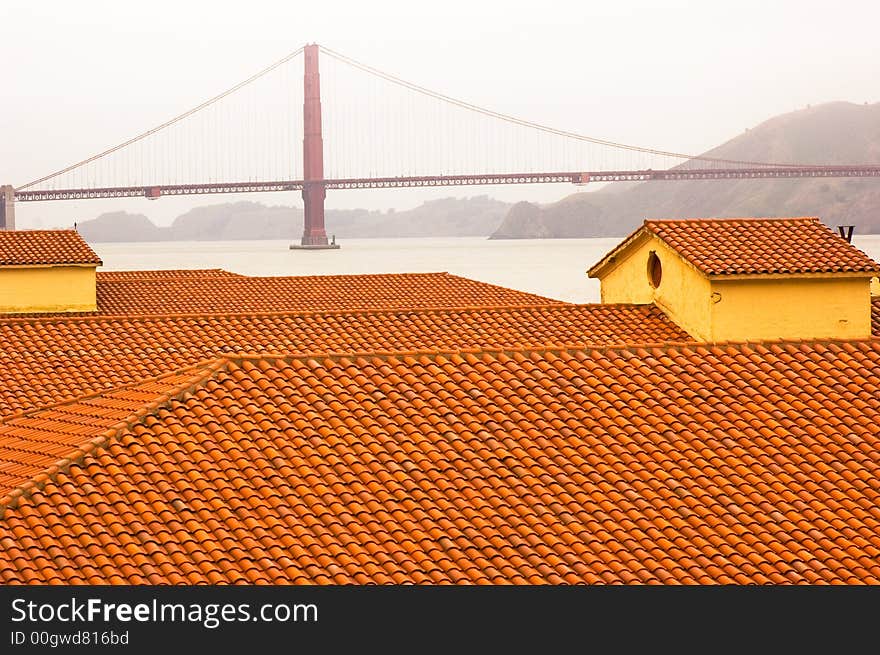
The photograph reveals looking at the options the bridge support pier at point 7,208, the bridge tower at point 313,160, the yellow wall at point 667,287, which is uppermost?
the bridge tower at point 313,160

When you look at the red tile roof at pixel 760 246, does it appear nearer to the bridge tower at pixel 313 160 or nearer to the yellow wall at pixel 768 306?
the yellow wall at pixel 768 306

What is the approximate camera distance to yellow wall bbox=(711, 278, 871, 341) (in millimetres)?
19078

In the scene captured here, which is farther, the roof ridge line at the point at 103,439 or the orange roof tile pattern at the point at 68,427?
the orange roof tile pattern at the point at 68,427

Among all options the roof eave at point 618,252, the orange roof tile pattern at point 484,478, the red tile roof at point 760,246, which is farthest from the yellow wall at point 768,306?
the orange roof tile pattern at point 484,478

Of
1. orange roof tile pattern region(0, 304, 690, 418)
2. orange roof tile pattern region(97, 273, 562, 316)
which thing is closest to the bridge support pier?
orange roof tile pattern region(97, 273, 562, 316)

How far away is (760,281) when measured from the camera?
1919 cm

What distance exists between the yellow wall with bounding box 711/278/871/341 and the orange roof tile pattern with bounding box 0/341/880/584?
24.2 feet

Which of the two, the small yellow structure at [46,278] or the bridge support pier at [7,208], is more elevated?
the bridge support pier at [7,208]

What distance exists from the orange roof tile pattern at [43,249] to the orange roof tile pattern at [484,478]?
16127 mm

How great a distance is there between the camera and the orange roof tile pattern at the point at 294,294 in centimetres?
2661

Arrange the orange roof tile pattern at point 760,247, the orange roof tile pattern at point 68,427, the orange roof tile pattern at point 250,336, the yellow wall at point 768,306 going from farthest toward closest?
1. the orange roof tile pattern at point 760,247
2. the yellow wall at point 768,306
3. the orange roof tile pattern at point 250,336
4. the orange roof tile pattern at point 68,427

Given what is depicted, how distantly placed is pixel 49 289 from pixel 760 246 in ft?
42.2

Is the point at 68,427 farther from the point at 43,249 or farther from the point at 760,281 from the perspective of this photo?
the point at 43,249

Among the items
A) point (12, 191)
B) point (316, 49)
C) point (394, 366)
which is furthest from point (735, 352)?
point (316, 49)
